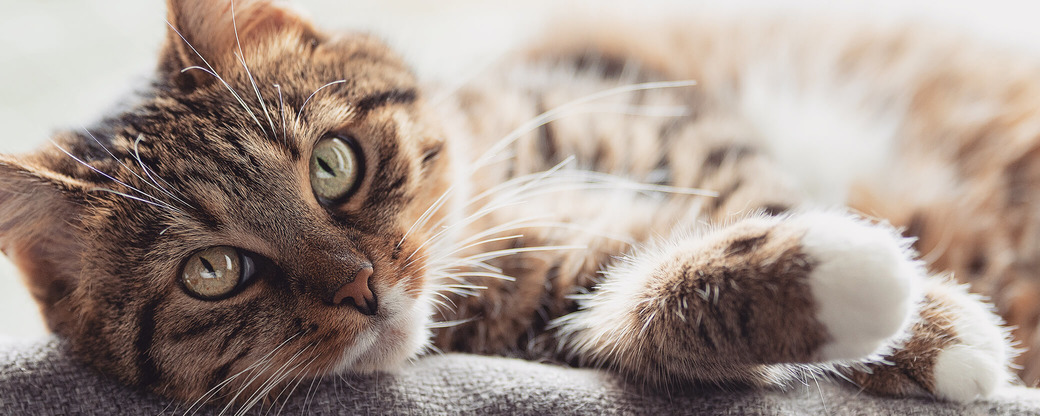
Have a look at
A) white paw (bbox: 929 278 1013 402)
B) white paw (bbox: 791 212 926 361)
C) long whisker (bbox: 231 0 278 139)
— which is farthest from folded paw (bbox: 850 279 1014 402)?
long whisker (bbox: 231 0 278 139)

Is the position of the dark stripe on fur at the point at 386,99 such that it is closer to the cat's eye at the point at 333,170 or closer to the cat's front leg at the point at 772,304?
the cat's eye at the point at 333,170

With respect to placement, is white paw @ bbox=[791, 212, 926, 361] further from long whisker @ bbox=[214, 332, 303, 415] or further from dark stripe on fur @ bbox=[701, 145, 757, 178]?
long whisker @ bbox=[214, 332, 303, 415]

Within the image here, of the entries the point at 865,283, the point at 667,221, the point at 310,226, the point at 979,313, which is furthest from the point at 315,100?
the point at 979,313

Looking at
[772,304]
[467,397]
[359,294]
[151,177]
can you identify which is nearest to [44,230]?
[151,177]

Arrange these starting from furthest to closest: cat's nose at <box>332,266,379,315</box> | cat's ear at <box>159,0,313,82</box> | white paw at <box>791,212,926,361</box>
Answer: cat's ear at <box>159,0,313,82</box> → cat's nose at <box>332,266,379,315</box> → white paw at <box>791,212,926,361</box>

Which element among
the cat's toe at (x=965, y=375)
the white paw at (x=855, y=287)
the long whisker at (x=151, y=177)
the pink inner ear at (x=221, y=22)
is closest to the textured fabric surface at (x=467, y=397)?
the cat's toe at (x=965, y=375)

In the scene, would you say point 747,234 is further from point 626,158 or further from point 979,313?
point 626,158

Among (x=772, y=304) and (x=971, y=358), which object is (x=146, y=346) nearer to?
(x=772, y=304)
